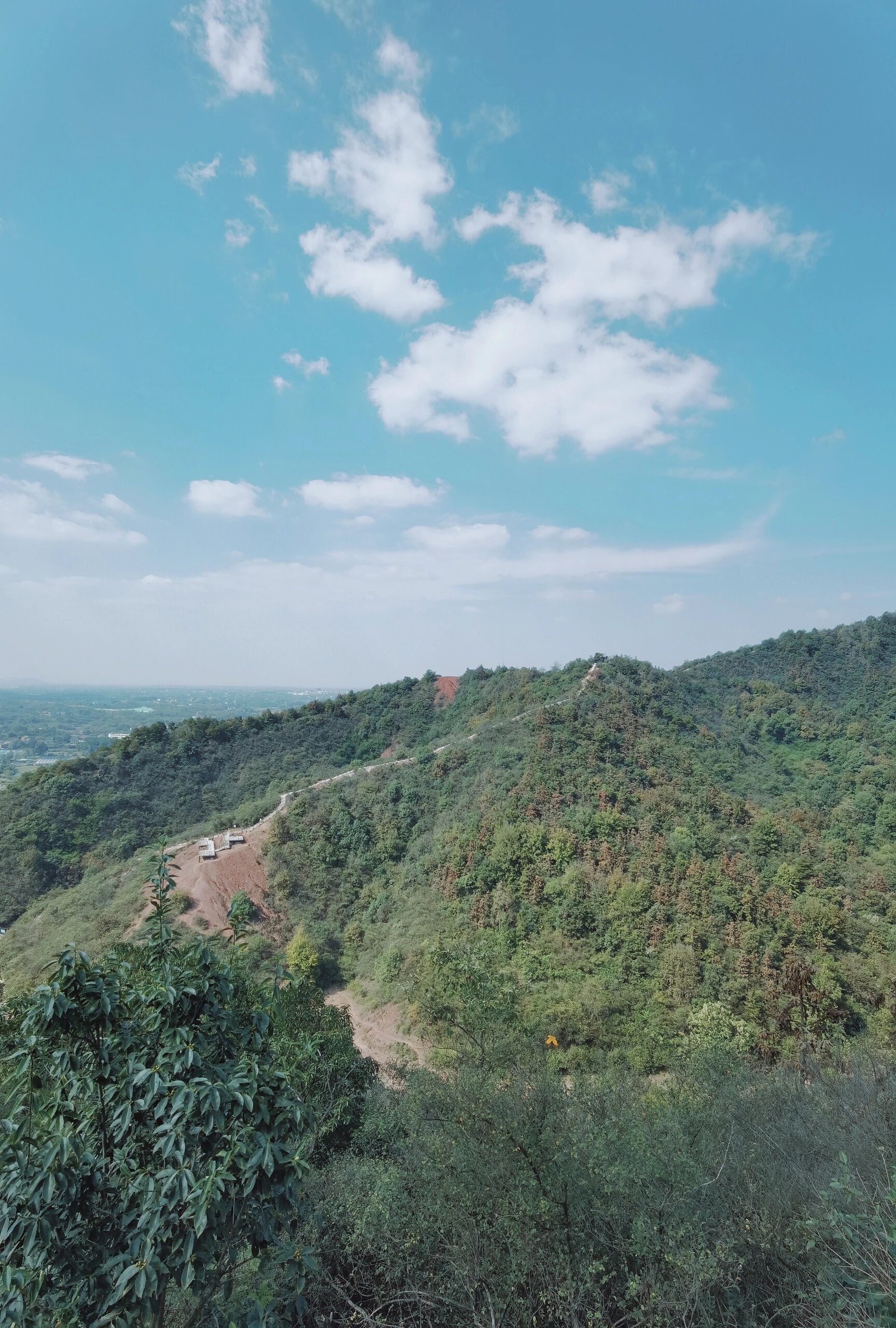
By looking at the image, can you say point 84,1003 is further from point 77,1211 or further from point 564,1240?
point 564,1240

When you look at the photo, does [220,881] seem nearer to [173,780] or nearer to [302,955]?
[302,955]

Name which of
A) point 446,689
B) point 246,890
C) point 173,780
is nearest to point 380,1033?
point 246,890

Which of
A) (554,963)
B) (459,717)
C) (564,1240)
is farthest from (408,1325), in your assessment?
(459,717)

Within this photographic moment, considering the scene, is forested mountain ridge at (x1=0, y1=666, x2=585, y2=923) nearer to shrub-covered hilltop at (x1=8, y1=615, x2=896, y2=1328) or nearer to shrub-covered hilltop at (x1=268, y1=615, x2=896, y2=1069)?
shrub-covered hilltop at (x1=8, y1=615, x2=896, y2=1328)

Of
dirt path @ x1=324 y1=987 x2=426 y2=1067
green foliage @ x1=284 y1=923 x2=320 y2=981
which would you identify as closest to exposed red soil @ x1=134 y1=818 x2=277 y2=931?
green foliage @ x1=284 y1=923 x2=320 y2=981

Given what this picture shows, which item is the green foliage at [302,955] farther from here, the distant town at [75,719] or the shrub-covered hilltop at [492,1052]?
the distant town at [75,719]

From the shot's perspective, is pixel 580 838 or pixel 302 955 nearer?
pixel 302 955

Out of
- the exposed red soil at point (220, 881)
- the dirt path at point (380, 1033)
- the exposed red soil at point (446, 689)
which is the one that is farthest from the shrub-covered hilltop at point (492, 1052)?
the exposed red soil at point (446, 689)
